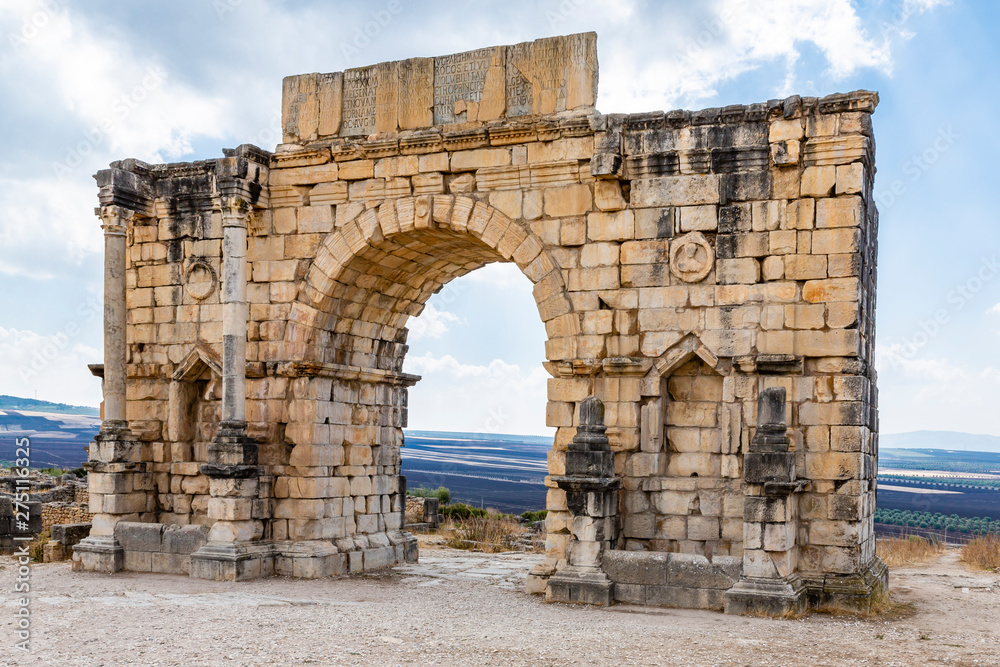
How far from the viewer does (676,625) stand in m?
8.40

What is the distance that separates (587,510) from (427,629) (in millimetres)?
2032

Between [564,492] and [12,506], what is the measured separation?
7718 millimetres

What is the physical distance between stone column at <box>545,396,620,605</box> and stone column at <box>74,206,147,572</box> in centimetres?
516

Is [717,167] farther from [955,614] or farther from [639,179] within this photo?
[955,614]

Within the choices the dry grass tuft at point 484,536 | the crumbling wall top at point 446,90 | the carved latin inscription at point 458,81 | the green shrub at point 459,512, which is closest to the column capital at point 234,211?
the crumbling wall top at point 446,90

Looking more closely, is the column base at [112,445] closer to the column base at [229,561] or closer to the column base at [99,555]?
Result: the column base at [99,555]

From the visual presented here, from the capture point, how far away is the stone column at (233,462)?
1078 centimetres

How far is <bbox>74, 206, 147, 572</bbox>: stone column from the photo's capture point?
1152cm

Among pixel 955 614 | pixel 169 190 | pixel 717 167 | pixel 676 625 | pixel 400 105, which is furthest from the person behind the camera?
pixel 169 190

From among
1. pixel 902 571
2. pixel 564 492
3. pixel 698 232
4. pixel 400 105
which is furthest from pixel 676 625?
pixel 400 105

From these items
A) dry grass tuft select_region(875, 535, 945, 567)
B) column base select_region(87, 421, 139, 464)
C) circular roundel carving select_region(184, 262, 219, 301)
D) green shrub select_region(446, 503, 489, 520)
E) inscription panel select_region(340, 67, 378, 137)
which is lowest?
green shrub select_region(446, 503, 489, 520)

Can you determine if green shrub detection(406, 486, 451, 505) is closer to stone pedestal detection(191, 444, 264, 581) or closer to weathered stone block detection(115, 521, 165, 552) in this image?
weathered stone block detection(115, 521, 165, 552)

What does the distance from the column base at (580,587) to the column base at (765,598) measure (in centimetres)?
110

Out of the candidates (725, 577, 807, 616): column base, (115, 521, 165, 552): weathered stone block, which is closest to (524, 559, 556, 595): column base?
(725, 577, 807, 616): column base
